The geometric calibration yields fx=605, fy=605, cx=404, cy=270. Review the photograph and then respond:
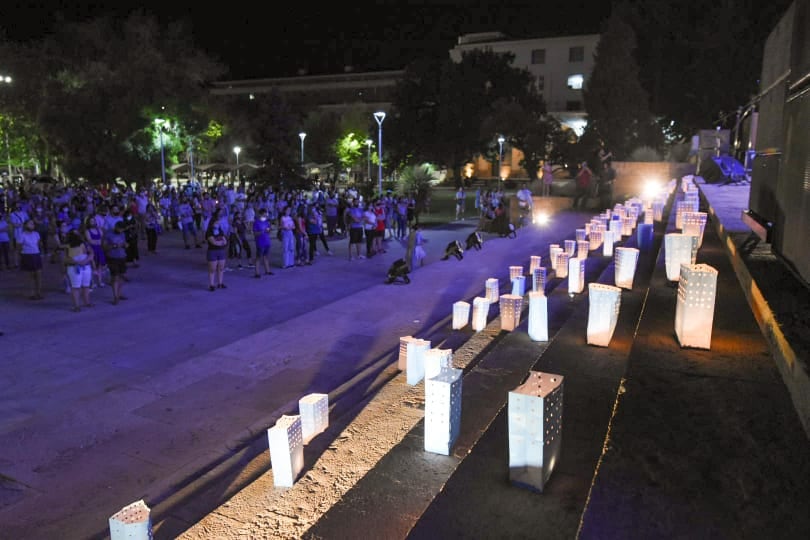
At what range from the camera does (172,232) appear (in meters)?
21.5

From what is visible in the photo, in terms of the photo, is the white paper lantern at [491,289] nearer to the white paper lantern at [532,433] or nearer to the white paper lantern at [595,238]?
the white paper lantern at [595,238]

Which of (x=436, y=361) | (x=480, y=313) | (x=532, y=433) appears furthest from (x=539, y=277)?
(x=532, y=433)

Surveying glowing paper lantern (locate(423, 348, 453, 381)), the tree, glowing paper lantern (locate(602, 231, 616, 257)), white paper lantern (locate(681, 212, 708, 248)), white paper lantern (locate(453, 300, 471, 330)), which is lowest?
white paper lantern (locate(453, 300, 471, 330))

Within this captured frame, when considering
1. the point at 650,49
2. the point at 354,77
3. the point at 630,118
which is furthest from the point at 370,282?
the point at 354,77

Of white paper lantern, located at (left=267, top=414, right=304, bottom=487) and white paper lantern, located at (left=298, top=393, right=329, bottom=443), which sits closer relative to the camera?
white paper lantern, located at (left=267, top=414, right=304, bottom=487)

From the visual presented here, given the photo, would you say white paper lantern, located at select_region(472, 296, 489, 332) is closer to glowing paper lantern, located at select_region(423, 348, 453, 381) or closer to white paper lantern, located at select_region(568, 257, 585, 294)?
white paper lantern, located at select_region(568, 257, 585, 294)

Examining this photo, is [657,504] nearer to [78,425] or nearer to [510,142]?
[78,425]

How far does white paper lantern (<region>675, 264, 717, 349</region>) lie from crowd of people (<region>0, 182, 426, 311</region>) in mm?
9524

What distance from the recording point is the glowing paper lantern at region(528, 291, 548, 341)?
656cm

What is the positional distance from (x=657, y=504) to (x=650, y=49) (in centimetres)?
4345

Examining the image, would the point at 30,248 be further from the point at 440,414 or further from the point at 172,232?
the point at 172,232

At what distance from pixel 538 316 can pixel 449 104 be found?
129 feet

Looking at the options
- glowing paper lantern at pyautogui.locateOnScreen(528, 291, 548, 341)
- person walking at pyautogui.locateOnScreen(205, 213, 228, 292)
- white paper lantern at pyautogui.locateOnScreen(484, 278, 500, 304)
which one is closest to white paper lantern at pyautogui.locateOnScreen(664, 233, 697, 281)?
glowing paper lantern at pyautogui.locateOnScreen(528, 291, 548, 341)

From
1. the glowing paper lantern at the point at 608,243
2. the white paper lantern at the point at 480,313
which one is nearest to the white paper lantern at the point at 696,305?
the white paper lantern at the point at 480,313
